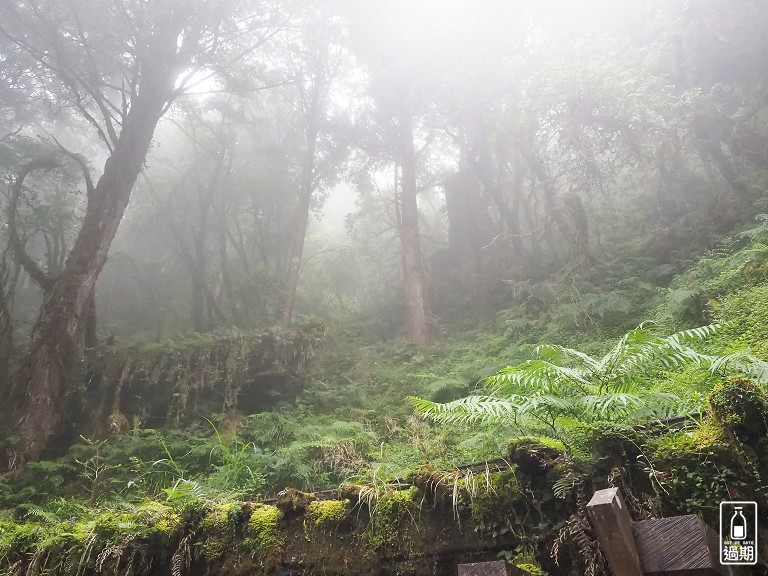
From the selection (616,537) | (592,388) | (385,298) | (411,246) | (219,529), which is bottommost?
(219,529)

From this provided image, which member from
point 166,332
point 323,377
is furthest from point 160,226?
point 323,377

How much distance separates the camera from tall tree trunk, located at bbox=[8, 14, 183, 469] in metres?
8.02

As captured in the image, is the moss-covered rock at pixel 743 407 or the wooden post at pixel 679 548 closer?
the wooden post at pixel 679 548

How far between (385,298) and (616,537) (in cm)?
1460

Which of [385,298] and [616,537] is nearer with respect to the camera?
[616,537]

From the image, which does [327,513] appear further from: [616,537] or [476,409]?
[616,537]

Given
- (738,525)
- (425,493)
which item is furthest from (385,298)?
(738,525)

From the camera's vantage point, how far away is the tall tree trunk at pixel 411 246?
42.2ft

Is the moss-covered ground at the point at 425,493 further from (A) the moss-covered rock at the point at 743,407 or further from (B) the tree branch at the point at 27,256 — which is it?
(B) the tree branch at the point at 27,256

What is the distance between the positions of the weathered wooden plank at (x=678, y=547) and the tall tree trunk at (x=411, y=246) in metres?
10.2

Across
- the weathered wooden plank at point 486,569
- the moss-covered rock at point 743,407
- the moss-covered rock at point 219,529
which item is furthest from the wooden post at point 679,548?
the moss-covered rock at point 219,529

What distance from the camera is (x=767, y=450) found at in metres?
2.36

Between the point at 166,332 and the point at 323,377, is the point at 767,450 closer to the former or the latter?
the point at 323,377

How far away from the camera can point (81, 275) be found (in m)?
9.29
